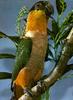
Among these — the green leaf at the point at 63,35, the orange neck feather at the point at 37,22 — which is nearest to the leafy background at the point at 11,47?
the green leaf at the point at 63,35

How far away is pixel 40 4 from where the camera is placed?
1182 mm

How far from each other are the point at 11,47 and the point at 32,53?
3.40 feet

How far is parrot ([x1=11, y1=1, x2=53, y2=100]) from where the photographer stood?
1.11 m

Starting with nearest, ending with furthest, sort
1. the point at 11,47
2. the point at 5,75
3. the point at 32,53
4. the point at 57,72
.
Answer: the point at 57,72
the point at 32,53
the point at 5,75
the point at 11,47

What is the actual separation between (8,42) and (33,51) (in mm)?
1100

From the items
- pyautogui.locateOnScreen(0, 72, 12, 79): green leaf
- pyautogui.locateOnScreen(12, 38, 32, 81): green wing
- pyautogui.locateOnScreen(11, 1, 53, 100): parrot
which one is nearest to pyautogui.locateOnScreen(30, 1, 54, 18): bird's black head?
pyautogui.locateOnScreen(11, 1, 53, 100): parrot

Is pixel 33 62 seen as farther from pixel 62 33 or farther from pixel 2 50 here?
pixel 2 50

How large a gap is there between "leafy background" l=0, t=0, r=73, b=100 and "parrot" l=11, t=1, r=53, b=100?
0.83 m

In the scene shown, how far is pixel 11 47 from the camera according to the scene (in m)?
2.15

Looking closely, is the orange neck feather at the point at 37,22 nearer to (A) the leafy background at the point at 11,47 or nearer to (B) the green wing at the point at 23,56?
(B) the green wing at the point at 23,56

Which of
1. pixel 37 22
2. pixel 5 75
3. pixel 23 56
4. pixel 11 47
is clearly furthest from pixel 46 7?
pixel 11 47

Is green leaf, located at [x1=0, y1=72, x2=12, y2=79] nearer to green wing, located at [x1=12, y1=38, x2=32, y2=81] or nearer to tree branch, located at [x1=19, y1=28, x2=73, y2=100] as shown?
green wing, located at [x1=12, y1=38, x2=32, y2=81]

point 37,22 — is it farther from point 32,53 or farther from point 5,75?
point 5,75

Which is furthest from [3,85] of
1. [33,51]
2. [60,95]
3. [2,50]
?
[33,51]
